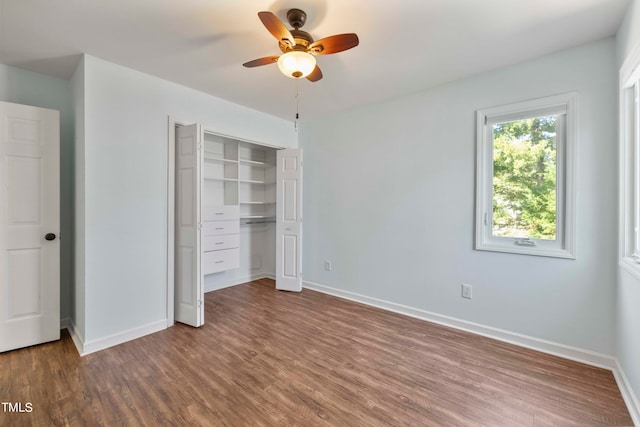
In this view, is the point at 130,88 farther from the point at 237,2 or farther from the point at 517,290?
the point at 517,290

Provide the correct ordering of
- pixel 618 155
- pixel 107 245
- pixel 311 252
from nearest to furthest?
pixel 618 155 → pixel 107 245 → pixel 311 252

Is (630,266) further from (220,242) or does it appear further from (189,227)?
(220,242)

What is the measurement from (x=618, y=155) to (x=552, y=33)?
3.41 feet

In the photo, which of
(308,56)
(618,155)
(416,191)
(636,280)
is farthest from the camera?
(416,191)

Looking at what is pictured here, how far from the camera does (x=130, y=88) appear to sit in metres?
2.68

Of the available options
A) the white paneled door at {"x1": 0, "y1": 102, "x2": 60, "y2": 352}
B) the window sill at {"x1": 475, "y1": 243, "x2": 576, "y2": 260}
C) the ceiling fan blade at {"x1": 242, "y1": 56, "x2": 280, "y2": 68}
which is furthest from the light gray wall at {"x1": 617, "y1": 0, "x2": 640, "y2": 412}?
the white paneled door at {"x1": 0, "y1": 102, "x2": 60, "y2": 352}

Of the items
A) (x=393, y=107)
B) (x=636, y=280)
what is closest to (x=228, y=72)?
(x=393, y=107)

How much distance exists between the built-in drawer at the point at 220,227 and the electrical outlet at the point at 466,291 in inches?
123

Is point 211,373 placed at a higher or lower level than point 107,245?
lower

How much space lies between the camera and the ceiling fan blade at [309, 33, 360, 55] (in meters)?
1.77

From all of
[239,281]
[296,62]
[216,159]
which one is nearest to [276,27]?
[296,62]

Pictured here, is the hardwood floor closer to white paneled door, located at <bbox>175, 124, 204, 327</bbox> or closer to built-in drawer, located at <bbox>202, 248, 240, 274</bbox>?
white paneled door, located at <bbox>175, 124, 204, 327</bbox>

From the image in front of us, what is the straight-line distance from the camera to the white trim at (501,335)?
2.23 metres

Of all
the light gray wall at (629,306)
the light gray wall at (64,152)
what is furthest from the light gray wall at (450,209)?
the light gray wall at (64,152)
